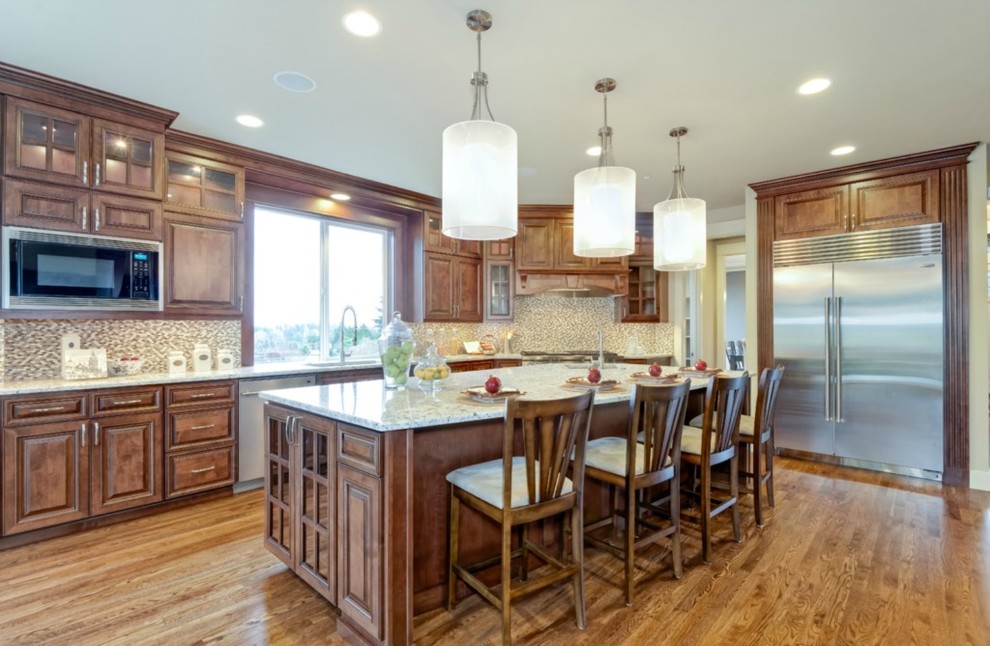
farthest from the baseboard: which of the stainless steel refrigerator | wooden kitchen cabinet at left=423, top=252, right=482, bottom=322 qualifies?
wooden kitchen cabinet at left=423, top=252, right=482, bottom=322

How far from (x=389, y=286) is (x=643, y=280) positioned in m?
3.39

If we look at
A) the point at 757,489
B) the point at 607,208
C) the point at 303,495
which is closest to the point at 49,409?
the point at 303,495

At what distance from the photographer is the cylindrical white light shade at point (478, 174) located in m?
2.16

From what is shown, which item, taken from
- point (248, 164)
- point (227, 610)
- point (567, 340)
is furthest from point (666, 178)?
point (227, 610)

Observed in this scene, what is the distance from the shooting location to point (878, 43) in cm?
248

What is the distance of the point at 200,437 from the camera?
3.44m

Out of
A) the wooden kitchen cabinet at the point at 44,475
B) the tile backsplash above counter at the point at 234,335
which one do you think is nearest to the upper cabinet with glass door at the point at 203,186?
the tile backsplash above counter at the point at 234,335

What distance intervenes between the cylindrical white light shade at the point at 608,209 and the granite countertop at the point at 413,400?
2.82ft

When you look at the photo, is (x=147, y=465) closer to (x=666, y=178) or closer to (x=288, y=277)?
(x=288, y=277)

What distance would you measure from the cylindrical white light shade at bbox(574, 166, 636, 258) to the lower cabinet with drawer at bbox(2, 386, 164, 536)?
9.96 feet

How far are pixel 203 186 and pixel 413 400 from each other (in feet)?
9.41

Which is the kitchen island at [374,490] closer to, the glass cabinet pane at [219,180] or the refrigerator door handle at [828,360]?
the glass cabinet pane at [219,180]

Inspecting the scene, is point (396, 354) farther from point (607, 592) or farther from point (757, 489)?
point (757, 489)

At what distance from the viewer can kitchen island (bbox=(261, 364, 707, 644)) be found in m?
1.79
